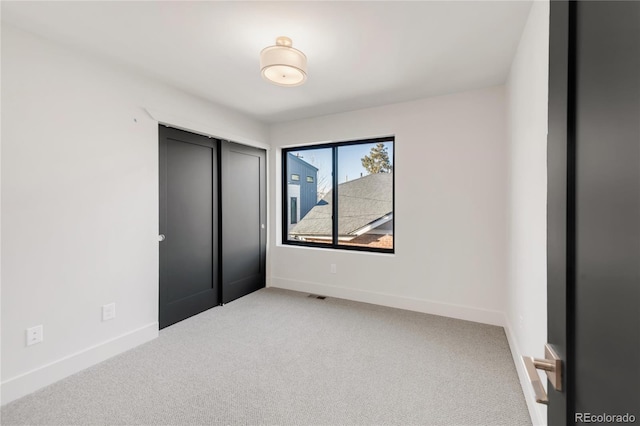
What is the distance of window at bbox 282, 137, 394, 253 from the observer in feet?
12.8

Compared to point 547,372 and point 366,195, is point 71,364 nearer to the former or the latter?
point 547,372

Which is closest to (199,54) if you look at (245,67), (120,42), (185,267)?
(245,67)

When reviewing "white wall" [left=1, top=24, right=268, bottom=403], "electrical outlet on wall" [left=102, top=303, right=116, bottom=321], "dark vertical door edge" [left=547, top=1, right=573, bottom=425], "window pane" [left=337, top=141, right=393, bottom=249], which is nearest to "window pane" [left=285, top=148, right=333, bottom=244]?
"window pane" [left=337, top=141, right=393, bottom=249]

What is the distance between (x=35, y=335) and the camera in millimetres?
2068

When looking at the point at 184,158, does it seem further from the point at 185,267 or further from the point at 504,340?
the point at 504,340

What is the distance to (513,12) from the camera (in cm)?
185

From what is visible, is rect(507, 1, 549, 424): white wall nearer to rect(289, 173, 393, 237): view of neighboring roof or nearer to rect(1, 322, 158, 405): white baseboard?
rect(289, 173, 393, 237): view of neighboring roof

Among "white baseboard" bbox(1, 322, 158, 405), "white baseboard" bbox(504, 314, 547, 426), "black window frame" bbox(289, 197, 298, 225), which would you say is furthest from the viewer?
"black window frame" bbox(289, 197, 298, 225)

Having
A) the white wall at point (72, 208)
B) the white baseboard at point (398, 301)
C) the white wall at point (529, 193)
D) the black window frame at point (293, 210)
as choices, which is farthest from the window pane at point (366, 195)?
the white wall at point (72, 208)

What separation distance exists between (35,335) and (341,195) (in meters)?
3.35

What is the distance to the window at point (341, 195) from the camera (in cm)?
389

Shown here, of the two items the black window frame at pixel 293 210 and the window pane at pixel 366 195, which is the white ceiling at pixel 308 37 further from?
the black window frame at pixel 293 210

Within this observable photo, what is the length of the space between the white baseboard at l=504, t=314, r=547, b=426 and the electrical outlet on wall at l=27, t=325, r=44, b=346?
9.80 ft

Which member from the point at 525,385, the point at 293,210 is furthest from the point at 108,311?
the point at 525,385
